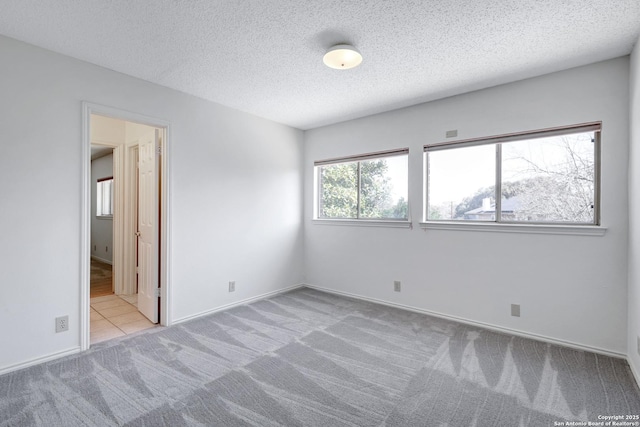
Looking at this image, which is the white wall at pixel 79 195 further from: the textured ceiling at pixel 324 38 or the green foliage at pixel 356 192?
the green foliage at pixel 356 192

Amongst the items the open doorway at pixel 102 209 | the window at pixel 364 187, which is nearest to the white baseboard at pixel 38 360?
the window at pixel 364 187

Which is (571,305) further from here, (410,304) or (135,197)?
(135,197)

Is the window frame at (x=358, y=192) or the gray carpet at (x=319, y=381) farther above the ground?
the window frame at (x=358, y=192)

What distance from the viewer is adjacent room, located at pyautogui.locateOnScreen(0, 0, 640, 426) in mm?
2002

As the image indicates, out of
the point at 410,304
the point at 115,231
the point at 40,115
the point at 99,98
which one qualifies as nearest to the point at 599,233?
the point at 410,304

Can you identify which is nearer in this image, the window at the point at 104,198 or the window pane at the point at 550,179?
the window pane at the point at 550,179

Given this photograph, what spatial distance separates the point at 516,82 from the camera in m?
2.99

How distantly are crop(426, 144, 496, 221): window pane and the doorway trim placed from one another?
115 inches

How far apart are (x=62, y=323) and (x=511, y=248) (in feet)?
13.3

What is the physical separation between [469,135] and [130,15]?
124 inches

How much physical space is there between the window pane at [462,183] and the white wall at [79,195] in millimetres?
2086

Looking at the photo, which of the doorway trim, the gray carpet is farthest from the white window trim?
the doorway trim

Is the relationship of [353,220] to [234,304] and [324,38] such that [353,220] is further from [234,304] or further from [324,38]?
[324,38]

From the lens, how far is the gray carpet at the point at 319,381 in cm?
184
